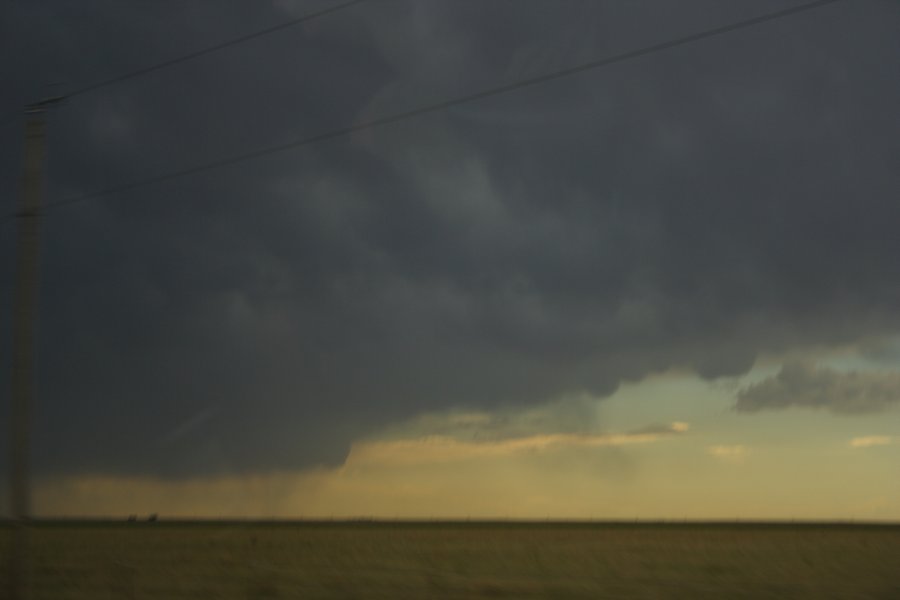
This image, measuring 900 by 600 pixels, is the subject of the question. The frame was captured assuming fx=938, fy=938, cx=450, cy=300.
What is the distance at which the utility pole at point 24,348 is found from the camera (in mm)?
24156

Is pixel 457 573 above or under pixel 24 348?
under

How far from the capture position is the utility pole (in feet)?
79.3

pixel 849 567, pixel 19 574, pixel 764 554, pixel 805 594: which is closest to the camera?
pixel 19 574

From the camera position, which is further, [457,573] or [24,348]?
[457,573]

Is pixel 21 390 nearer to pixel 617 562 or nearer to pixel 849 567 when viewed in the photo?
pixel 617 562

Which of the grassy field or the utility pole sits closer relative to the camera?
the utility pole

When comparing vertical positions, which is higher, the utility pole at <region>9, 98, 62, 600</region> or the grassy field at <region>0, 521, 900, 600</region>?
the utility pole at <region>9, 98, 62, 600</region>

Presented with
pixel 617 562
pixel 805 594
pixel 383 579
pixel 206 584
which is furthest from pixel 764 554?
pixel 206 584

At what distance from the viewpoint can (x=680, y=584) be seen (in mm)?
35000

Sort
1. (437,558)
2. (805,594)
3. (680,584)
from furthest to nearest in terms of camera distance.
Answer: (437,558) → (680,584) → (805,594)

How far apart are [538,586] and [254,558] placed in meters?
20.6

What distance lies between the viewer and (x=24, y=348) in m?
24.9

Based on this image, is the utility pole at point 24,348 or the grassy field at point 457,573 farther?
the grassy field at point 457,573

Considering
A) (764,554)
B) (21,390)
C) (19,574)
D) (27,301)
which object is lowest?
(764,554)
